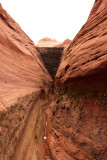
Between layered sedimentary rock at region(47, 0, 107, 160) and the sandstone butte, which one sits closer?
the sandstone butte

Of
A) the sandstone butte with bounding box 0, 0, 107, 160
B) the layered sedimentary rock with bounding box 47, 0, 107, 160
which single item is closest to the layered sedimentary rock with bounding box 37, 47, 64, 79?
the sandstone butte with bounding box 0, 0, 107, 160

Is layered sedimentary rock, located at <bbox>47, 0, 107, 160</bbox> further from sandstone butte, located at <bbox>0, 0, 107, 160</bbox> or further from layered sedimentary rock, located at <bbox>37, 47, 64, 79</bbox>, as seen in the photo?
layered sedimentary rock, located at <bbox>37, 47, 64, 79</bbox>

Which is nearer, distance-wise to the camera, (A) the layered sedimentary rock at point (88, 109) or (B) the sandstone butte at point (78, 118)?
(B) the sandstone butte at point (78, 118)

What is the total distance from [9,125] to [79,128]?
2332 mm

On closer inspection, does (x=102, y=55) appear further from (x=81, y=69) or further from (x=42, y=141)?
(x=42, y=141)

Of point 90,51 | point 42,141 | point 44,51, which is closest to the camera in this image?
point 90,51

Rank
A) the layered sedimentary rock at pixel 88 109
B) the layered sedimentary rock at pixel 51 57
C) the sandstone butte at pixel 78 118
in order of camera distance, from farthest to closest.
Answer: the layered sedimentary rock at pixel 51 57 → the layered sedimentary rock at pixel 88 109 → the sandstone butte at pixel 78 118

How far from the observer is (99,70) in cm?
265

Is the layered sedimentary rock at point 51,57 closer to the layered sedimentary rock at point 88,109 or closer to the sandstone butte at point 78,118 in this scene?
the sandstone butte at point 78,118

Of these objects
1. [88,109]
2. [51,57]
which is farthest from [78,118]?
[51,57]

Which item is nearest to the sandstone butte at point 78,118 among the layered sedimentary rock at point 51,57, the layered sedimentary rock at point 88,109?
the layered sedimentary rock at point 88,109

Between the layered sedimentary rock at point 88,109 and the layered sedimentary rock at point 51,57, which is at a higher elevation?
the layered sedimentary rock at point 51,57

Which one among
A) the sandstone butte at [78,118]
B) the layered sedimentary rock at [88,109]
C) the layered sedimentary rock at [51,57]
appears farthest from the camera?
the layered sedimentary rock at [51,57]

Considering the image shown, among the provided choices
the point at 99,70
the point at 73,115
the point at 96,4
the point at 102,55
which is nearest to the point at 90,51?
the point at 102,55
